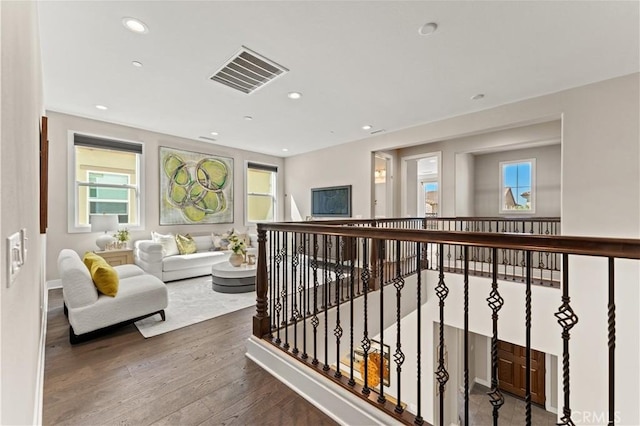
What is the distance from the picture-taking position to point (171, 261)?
4.77 m

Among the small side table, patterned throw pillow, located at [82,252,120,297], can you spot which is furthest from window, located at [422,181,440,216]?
patterned throw pillow, located at [82,252,120,297]

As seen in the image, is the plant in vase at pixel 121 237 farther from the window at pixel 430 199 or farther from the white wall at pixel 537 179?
the window at pixel 430 199

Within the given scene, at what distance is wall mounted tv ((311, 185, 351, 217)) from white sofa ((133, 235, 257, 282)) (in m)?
2.01

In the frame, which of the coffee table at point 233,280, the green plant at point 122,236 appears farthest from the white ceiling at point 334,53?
the coffee table at point 233,280

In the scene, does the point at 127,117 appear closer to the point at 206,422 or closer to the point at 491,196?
the point at 206,422

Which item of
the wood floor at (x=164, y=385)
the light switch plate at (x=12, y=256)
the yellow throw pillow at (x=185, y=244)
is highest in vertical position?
Answer: the light switch plate at (x=12, y=256)

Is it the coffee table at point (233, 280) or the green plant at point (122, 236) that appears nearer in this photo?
the coffee table at point (233, 280)

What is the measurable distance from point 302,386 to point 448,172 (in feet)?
17.4

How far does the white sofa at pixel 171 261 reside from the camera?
15.0 feet

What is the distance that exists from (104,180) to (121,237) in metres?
1.13

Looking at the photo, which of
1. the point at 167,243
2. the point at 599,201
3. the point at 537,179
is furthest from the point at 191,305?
Answer: the point at 537,179

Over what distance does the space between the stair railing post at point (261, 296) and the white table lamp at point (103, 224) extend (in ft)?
11.6

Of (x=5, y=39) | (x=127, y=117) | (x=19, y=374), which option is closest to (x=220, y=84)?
(x=127, y=117)

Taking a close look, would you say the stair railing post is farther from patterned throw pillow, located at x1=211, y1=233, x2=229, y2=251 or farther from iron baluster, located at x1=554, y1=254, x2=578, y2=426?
patterned throw pillow, located at x1=211, y1=233, x2=229, y2=251
